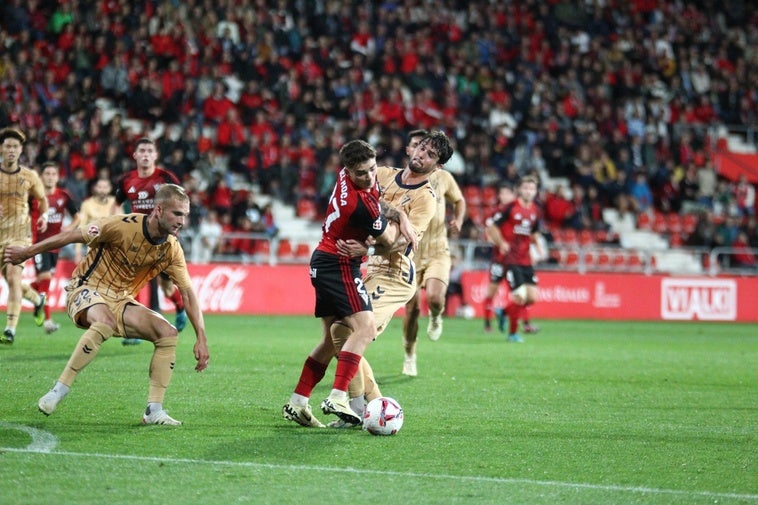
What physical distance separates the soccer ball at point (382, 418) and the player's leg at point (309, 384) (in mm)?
546

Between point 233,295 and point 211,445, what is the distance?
15751mm

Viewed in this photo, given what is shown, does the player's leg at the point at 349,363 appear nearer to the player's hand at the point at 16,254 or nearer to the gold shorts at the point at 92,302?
the gold shorts at the point at 92,302

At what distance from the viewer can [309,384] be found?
26.5 ft

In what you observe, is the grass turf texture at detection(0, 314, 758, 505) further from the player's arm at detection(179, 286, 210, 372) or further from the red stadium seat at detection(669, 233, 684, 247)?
the red stadium seat at detection(669, 233, 684, 247)

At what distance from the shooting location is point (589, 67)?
105ft

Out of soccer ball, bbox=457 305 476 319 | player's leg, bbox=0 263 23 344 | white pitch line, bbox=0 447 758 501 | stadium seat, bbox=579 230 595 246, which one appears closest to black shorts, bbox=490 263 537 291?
soccer ball, bbox=457 305 476 319

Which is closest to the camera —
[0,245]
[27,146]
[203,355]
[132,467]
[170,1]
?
[132,467]

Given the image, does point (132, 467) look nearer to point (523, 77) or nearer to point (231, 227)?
point (231, 227)

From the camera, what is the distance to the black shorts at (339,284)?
7.91 metres

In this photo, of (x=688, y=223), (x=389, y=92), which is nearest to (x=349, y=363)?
(x=389, y=92)

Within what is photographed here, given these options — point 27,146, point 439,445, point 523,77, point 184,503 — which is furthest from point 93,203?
point 523,77

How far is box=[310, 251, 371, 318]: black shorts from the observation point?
7914 millimetres

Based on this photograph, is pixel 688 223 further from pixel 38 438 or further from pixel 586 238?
pixel 38 438

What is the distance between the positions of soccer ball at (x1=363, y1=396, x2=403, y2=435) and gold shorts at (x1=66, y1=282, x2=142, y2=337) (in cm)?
191
